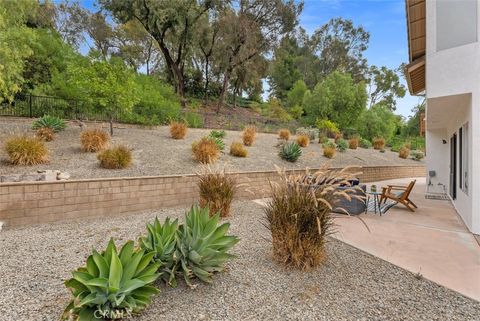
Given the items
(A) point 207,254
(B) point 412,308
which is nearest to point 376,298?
(B) point 412,308

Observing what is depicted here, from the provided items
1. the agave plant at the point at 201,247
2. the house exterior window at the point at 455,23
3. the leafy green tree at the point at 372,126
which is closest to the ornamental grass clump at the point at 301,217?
the agave plant at the point at 201,247

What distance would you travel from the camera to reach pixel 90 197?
19.8 feet

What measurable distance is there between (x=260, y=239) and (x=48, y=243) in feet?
10.6

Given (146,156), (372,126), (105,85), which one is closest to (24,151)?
(146,156)

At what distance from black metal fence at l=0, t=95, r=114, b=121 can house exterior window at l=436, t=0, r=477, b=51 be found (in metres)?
11.6

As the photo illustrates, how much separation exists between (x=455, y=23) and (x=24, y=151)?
32.6ft

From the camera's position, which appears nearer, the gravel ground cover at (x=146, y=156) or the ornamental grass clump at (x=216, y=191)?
the ornamental grass clump at (x=216, y=191)

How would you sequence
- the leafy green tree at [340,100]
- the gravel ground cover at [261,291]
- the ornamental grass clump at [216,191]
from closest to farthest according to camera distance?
1. the gravel ground cover at [261,291]
2. the ornamental grass clump at [216,191]
3. the leafy green tree at [340,100]

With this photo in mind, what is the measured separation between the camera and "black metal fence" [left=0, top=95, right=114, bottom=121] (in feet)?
38.6

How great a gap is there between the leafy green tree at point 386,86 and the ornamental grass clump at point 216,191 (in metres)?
40.0

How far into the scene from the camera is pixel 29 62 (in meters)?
15.0

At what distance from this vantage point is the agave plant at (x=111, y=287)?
232 cm

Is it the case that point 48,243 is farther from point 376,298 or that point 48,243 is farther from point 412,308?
point 412,308

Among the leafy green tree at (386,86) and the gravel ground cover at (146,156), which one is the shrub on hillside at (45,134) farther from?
the leafy green tree at (386,86)
